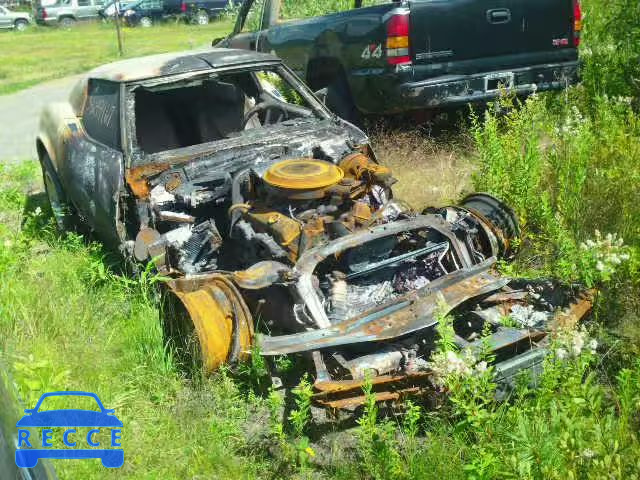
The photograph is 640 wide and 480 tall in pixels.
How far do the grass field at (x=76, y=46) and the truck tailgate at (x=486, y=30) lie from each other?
1206cm

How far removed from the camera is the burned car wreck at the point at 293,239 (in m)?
3.30

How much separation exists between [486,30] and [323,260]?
3892 millimetres

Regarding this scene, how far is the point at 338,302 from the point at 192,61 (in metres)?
2.55

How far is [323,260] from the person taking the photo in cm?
373

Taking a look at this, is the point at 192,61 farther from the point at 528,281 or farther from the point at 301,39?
the point at 528,281

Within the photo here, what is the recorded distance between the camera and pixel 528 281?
3.73 metres

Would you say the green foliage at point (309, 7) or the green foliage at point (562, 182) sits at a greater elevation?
the green foliage at point (309, 7)

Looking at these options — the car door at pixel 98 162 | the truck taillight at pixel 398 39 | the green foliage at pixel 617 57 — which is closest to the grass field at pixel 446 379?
the car door at pixel 98 162

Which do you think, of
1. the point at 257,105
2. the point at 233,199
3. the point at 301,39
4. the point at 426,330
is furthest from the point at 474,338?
the point at 301,39

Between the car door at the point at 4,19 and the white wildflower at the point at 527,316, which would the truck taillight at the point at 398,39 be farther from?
the car door at the point at 4,19

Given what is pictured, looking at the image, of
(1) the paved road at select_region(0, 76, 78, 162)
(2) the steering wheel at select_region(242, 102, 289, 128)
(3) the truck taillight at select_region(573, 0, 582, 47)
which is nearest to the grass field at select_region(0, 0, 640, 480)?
(3) the truck taillight at select_region(573, 0, 582, 47)

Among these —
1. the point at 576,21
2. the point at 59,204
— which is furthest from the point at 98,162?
the point at 576,21

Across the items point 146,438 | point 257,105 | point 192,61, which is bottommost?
point 146,438

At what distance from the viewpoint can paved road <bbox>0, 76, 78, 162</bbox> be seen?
9.45m
